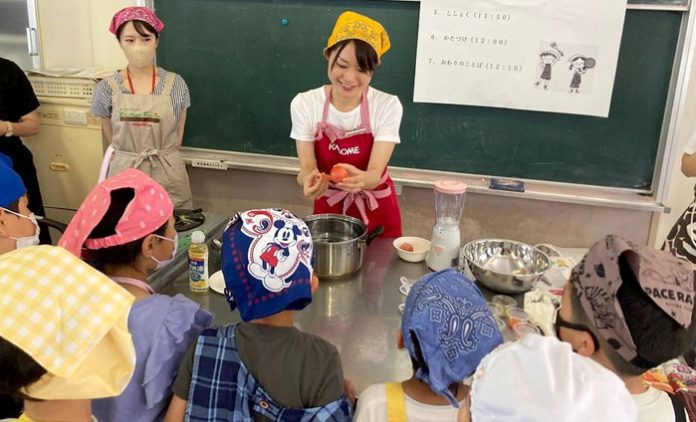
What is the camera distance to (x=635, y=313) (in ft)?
3.40

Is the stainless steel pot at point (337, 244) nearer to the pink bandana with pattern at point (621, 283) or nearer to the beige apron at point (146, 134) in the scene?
the pink bandana with pattern at point (621, 283)

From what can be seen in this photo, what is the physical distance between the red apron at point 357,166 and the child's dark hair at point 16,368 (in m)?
1.45

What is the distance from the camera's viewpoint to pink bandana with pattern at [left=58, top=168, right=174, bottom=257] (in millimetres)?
1396

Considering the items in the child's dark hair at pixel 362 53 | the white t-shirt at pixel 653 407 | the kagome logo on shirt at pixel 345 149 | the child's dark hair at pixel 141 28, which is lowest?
the white t-shirt at pixel 653 407

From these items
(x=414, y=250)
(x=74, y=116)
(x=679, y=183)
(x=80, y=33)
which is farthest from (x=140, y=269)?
(x=679, y=183)

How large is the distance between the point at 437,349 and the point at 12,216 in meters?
1.31

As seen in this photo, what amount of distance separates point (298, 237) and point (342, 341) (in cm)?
39

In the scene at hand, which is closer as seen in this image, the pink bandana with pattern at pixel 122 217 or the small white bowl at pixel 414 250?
the pink bandana with pattern at pixel 122 217

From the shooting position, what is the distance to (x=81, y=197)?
10.4 feet

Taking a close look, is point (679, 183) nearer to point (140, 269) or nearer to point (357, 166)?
point (357, 166)

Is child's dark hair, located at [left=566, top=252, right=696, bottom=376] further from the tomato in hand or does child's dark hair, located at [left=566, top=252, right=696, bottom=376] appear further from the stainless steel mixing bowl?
the tomato in hand

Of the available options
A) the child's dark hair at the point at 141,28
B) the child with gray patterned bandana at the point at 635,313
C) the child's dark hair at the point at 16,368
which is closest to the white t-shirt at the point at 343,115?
the child's dark hair at the point at 141,28

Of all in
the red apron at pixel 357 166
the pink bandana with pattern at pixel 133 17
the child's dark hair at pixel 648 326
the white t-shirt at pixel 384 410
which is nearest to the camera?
the child's dark hair at pixel 648 326

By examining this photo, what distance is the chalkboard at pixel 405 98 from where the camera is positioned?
8.34ft
